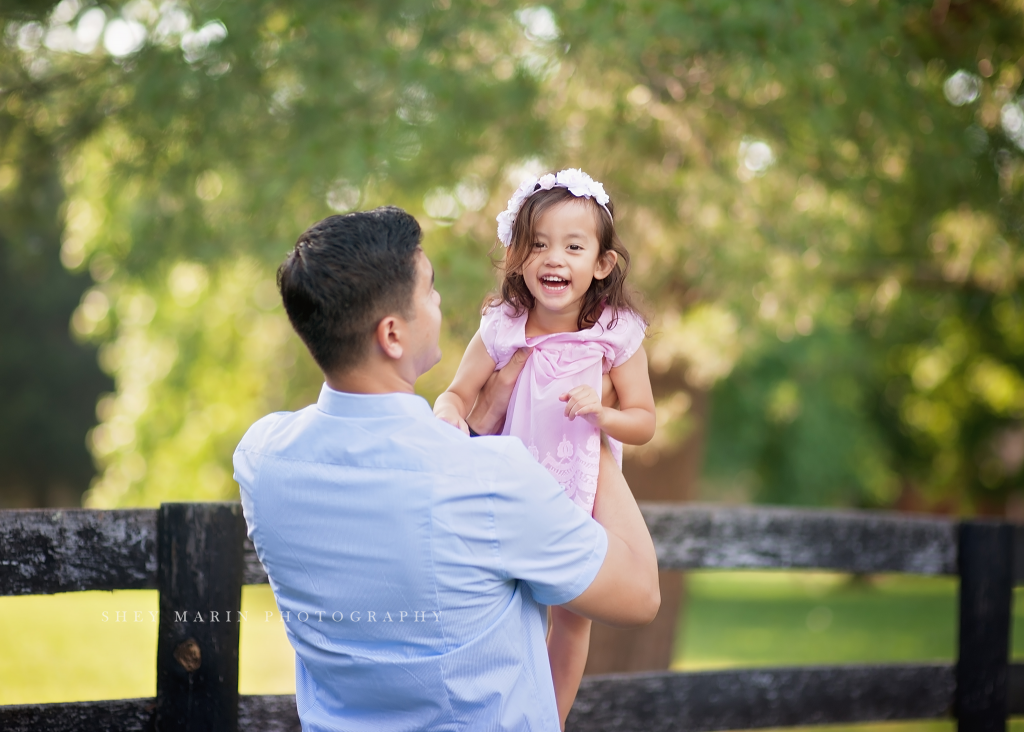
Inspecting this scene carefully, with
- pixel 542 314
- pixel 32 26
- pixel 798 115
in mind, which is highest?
pixel 32 26

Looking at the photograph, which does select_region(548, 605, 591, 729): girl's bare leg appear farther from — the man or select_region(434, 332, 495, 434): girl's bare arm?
select_region(434, 332, 495, 434): girl's bare arm

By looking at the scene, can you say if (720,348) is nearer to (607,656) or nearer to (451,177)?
(451,177)

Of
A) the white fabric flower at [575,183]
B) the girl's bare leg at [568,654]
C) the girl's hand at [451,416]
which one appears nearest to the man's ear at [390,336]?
the girl's hand at [451,416]

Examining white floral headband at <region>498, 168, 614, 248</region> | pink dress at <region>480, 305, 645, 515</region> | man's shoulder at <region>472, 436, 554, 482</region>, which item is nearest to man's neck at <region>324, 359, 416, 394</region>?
man's shoulder at <region>472, 436, 554, 482</region>

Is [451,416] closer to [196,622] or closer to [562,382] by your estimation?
[562,382]

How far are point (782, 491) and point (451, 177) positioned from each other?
12499mm

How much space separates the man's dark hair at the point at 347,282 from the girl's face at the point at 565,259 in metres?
0.53

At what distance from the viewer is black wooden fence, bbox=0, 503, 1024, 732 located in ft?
7.73

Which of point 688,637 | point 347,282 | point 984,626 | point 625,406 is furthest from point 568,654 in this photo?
point 688,637

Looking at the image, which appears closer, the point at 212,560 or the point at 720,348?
the point at 212,560

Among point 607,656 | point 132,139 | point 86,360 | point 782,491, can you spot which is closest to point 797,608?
point 782,491

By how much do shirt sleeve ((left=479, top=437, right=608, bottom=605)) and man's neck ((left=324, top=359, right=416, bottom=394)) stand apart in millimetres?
235

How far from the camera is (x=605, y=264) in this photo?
7.69ft

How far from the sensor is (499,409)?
2.28 metres
